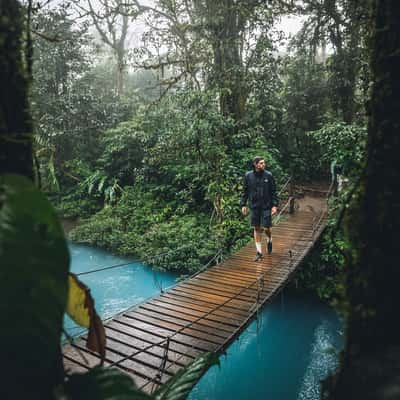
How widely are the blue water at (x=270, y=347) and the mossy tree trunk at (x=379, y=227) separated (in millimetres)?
2708

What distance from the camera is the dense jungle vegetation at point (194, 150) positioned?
70 cm

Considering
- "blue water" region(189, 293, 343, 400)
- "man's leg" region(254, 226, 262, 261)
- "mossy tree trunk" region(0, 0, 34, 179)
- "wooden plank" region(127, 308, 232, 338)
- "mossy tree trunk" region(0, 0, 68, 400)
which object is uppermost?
"mossy tree trunk" region(0, 0, 34, 179)

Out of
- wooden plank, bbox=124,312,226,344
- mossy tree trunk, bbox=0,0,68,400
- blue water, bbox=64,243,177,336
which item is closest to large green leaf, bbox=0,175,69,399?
mossy tree trunk, bbox=0,0,68,400

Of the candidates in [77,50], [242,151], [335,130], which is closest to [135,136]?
[242,151]

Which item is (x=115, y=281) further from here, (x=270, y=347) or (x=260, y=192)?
(x=260, y=192)

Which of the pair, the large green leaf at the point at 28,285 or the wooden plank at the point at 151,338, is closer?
the large green leaf at the point at 28,285

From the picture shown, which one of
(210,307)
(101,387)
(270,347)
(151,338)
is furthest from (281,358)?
(101,387)

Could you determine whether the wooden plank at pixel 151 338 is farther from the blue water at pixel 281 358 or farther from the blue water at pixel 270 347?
the blue water at pixel 281 358

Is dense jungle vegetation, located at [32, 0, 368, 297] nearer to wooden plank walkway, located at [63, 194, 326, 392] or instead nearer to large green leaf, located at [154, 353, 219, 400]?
wooden plank walkway, located at [63, 194, 326, 392]

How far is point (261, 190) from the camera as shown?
4961 millimetres

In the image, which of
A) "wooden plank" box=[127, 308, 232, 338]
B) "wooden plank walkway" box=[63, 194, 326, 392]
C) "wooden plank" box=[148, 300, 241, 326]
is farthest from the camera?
"wooden plank" box=[148, 300, 241, 326]

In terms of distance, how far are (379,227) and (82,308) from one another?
926mm

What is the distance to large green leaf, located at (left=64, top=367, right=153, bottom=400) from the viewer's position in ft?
2.77

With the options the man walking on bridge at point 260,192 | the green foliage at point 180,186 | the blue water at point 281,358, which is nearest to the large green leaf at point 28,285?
the blue water at point 281,358
